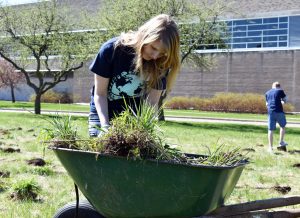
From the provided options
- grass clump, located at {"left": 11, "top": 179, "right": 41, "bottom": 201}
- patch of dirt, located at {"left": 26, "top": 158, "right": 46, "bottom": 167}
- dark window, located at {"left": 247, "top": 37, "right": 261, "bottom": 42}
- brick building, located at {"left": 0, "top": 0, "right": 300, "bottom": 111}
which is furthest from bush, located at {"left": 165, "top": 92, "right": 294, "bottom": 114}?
grass clump, located at {"left": 11, "top": 179, "right": 41, "bottom": 201}

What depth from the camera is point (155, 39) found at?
3389mm

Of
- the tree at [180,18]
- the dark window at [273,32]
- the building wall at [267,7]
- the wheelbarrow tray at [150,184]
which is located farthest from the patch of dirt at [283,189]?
A: the dark window at [273,32]

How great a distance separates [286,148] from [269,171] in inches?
174

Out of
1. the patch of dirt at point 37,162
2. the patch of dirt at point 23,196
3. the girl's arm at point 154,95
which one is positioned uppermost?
the girl's arm at point 154,95

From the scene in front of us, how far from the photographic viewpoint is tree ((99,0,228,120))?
24.7 metres

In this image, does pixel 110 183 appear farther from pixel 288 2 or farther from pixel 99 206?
pixel 288 2

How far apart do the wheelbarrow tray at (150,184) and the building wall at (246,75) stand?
35.4 m

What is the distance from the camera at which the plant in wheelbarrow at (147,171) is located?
9.55 feet

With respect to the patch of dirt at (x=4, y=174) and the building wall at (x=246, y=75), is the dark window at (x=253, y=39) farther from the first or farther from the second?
the patch of dirt at (x=4, y=174)

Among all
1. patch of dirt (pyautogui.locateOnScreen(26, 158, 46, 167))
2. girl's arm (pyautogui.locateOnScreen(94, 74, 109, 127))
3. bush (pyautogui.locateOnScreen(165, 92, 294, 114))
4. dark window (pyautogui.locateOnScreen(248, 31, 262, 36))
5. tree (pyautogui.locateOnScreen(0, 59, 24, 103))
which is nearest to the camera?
girl's arm (pyautogui.locateOnScreen(94, 74, 109, 127))

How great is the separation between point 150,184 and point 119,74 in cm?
126

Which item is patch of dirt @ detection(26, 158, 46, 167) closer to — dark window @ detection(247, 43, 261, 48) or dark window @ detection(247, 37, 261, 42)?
dark window @ detection(247, 43, 261, 48)

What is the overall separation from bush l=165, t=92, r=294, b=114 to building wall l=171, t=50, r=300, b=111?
42.1 inches

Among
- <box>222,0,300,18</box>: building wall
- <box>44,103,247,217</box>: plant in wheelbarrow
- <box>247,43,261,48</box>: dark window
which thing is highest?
<box>222,0,300,18</box>: building wall
